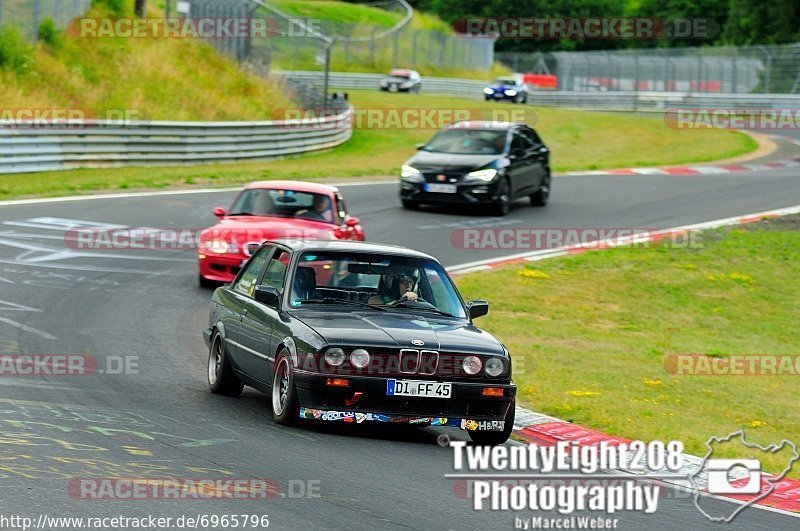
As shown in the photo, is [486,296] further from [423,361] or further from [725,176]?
[725,176]

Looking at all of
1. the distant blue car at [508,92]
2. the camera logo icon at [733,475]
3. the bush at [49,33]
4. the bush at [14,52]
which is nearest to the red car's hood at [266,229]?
the camera logo icon at [733,475]

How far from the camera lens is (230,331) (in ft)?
34.0

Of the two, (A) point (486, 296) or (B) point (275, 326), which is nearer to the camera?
(B) point (275, 326)

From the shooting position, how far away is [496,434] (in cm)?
905

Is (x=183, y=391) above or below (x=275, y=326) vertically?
below

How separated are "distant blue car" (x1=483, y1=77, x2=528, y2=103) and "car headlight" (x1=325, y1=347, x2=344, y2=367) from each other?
179 feet

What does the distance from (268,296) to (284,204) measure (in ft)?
24.3

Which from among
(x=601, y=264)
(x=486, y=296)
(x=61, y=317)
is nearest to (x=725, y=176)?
(x=601, y=264)

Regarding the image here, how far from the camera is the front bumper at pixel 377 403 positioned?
28.5ft

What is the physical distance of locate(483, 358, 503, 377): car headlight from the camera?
8.93m

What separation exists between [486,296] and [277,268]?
7105mm

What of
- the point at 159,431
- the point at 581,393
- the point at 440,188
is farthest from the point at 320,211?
the point at 159,431

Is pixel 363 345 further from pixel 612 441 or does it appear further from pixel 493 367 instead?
pixel 612 441

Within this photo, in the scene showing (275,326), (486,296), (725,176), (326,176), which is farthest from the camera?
(725,176)
